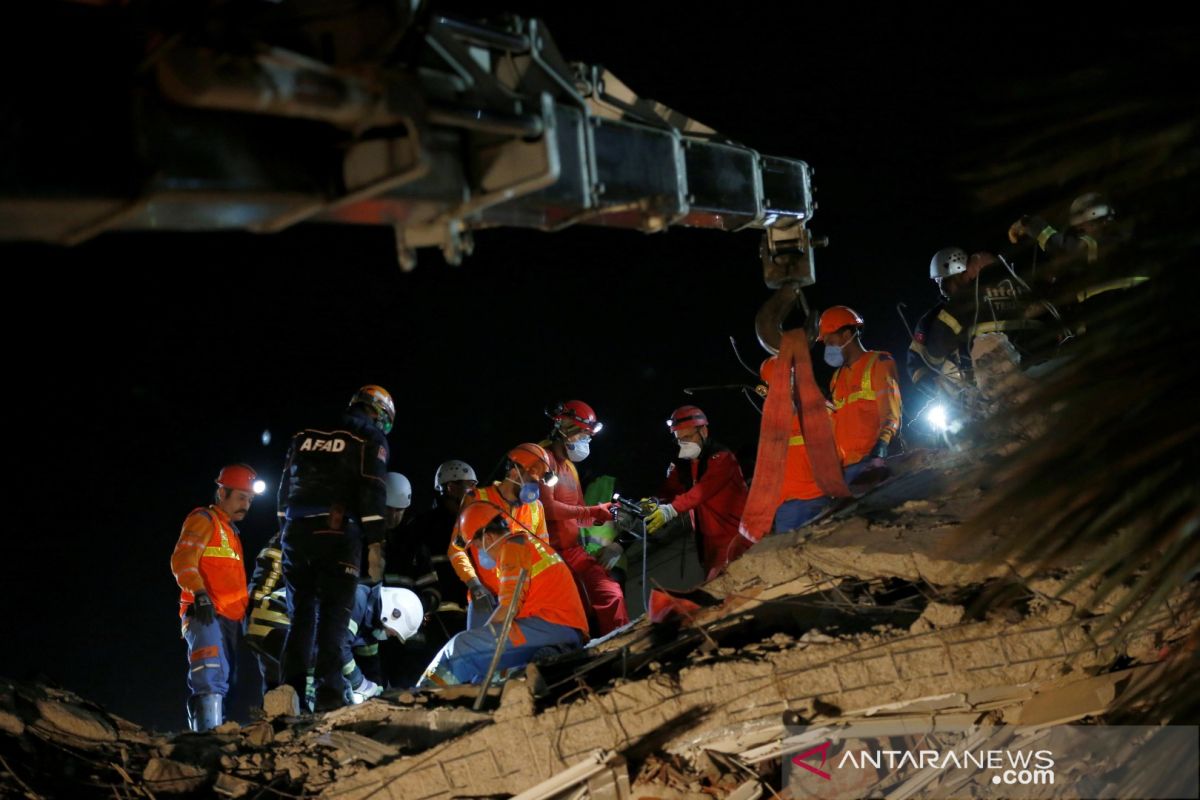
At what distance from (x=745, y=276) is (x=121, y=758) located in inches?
502

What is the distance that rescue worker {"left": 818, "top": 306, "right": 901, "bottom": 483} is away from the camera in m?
7.40

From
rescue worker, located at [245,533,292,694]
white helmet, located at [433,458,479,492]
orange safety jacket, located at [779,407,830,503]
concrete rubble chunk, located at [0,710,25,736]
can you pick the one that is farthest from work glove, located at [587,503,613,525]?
concrete rubble chunk, located at [0,710,25,736]

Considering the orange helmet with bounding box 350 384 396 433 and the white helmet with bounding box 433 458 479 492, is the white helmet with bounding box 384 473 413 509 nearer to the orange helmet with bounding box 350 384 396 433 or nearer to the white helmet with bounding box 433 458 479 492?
the white helmet with bounding box 433 458 479 492

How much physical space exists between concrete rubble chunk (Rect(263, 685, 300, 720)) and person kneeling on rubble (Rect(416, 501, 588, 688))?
72cm

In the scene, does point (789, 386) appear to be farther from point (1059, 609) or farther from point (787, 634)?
point (1059, 609)

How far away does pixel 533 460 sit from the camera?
25.8 feet

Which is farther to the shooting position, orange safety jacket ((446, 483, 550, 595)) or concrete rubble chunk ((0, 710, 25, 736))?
orange safety jacket ((446, 483, 550, 595))

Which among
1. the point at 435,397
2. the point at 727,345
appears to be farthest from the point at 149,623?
the point at 727,345

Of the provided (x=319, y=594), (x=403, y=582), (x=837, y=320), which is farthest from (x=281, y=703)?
(x=837, y=320)

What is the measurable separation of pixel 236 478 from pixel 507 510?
2392mm

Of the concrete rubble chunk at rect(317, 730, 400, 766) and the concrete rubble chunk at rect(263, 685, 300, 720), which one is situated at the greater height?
the concrete rubble chunk at rect(263, 685, 300, 720)

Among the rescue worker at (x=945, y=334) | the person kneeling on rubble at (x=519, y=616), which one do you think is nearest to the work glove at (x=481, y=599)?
the person kneeling on rubble at (x=519, y=616)

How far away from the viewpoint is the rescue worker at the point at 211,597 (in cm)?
773

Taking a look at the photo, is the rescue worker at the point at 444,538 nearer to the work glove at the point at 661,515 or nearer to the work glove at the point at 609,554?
the work glove at the point at 609,554
